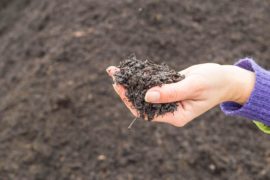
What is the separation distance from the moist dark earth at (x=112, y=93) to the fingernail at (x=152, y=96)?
1.39 m

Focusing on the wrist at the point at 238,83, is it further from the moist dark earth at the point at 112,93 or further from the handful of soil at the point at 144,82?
the moist dark earth at the point at 112,93

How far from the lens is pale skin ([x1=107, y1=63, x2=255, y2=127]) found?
1.71m

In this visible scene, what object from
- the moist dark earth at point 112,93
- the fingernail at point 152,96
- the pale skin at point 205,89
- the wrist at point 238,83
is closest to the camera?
the fingernail at point 152,96

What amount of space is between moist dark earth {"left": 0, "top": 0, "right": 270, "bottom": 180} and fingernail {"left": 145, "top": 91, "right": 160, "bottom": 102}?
4.54 ft

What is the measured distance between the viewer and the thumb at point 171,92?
1597mm

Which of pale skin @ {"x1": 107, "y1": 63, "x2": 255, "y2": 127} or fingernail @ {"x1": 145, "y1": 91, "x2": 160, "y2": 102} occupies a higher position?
fingernail @ {"x1": 145, "y1": 91, "x2": 160, "y2": 102}

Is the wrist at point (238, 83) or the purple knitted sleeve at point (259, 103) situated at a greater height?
the wrist at point (238, 83)

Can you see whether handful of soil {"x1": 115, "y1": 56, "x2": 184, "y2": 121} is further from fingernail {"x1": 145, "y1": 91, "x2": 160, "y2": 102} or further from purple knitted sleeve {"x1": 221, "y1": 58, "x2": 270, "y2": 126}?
purple knitted sleeve {"x1": 221, "y1": 58, "x2": 270, "y2": 126}

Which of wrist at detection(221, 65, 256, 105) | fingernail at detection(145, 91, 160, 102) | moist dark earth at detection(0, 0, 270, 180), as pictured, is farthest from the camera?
moist dark earth at detection(0, 0, 270, 180)

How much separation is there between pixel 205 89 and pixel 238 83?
0.61ft

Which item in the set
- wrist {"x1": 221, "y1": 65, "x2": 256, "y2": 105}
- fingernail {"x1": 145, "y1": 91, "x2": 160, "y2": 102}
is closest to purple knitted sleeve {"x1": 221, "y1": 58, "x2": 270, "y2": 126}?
wrist {"x1": 221, "y1": 65, "x2": 256, "y2": 105}

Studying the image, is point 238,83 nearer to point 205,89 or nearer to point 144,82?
point 205,89

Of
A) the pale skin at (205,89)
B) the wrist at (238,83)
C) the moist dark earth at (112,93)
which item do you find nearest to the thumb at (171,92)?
the pale skin at (205,89)

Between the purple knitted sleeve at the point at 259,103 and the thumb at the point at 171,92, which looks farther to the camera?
the purple knitted sleeve at the point at 259,103
